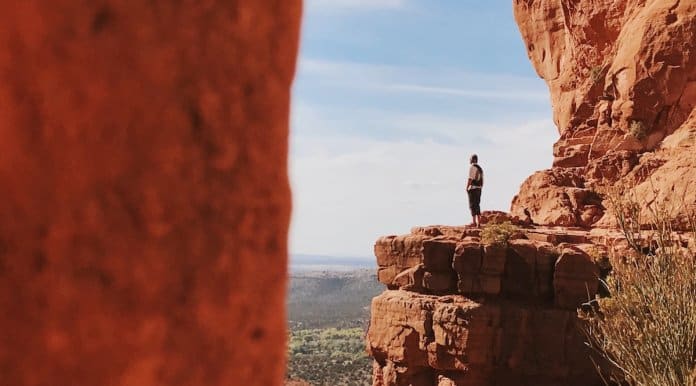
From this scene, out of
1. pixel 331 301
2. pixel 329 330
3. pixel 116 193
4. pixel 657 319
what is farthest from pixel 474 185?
pixel 331 301

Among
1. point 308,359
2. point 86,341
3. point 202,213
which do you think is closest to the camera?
point 86,341

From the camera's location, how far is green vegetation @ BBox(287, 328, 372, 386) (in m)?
46.5

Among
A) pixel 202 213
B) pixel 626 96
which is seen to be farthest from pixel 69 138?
pixel 626 96

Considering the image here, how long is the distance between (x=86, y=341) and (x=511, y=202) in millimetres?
23338

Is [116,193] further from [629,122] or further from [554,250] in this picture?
[629,122]

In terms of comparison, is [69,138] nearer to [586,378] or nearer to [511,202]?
[586,378]

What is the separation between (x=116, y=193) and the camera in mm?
1713

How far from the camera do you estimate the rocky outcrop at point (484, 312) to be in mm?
17891

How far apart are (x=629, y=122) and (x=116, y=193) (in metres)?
22.8

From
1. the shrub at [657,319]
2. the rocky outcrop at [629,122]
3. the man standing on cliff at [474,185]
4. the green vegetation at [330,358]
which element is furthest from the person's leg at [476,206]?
the green vegetation at [330,358]

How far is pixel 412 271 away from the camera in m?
19.4

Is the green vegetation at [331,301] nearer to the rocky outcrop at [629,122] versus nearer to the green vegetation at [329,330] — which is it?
the green vegetation at [329,330]

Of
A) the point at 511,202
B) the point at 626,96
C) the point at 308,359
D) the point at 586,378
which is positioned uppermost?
the point at 626,96

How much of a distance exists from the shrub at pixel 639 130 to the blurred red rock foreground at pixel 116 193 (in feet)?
72.4
